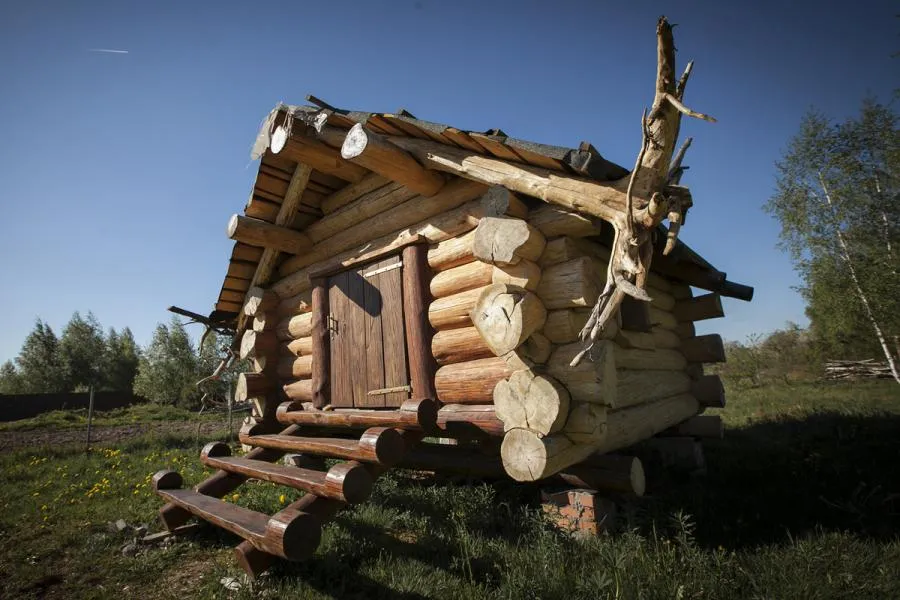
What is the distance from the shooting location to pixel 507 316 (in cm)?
335

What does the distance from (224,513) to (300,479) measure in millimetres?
752

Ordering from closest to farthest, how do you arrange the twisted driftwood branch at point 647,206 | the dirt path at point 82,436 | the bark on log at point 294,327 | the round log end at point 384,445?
the twisted driftwood branch at point 647,206
the round log end at point 384,445
the bark on log at point 294,327
the dirt path at point 82,436

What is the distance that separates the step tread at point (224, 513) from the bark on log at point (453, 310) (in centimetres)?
236

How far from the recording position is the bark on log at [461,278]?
4.17m

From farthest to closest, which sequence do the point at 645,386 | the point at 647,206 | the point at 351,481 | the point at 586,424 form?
1. the point at 645,386
2. the point at 586,424
3. the point at 351,481
4. the point at 647,206

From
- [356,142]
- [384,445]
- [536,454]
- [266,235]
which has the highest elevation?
[356,142]

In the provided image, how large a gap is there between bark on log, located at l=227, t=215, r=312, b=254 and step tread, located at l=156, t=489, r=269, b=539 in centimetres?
329

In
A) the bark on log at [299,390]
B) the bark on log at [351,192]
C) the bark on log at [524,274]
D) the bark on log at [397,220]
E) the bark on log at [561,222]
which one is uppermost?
the bark on log at [351,192]

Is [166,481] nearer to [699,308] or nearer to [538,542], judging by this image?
[538,542]

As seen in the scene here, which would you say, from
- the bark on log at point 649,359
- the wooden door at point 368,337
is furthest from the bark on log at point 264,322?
the bark on log at point 649,359

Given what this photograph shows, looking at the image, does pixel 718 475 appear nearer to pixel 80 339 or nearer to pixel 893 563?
pixel 893 563

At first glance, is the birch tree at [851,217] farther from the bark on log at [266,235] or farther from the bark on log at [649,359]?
the bark on log at [266,235]

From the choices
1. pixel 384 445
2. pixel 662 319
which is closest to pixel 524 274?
pixel 384 445

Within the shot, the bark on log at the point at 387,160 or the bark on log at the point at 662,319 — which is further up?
the bark on log at the point at 387,160
